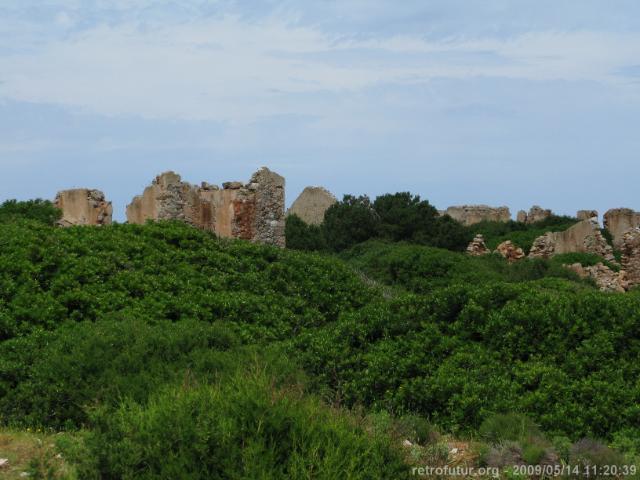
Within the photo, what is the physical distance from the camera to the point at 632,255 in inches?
1101

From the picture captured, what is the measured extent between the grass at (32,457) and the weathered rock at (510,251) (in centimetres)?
2635

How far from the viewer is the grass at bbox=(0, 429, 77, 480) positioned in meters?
6.17

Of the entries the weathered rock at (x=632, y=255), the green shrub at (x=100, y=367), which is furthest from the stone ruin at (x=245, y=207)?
the green shrub at (x=100, y=367)

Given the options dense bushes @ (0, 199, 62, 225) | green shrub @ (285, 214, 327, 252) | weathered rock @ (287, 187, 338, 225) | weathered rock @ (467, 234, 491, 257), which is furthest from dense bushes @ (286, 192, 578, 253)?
dense bushes @ (0, 199, 62, 225)

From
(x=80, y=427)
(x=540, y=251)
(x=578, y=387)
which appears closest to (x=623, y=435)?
(x=578, y=387)

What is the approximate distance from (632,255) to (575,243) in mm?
4186

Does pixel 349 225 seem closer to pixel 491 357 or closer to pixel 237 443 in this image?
pixel 491 357

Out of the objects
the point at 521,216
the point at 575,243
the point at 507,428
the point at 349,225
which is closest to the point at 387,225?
the point at 349,225

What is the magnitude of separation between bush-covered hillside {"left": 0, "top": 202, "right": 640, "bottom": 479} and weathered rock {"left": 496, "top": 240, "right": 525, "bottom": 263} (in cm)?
1993

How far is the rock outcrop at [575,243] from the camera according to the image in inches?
1238

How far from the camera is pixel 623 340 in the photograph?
934 centimetres

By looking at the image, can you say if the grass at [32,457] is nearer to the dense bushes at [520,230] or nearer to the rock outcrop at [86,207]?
the rock outcrop at [86,207]

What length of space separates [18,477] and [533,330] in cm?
551
